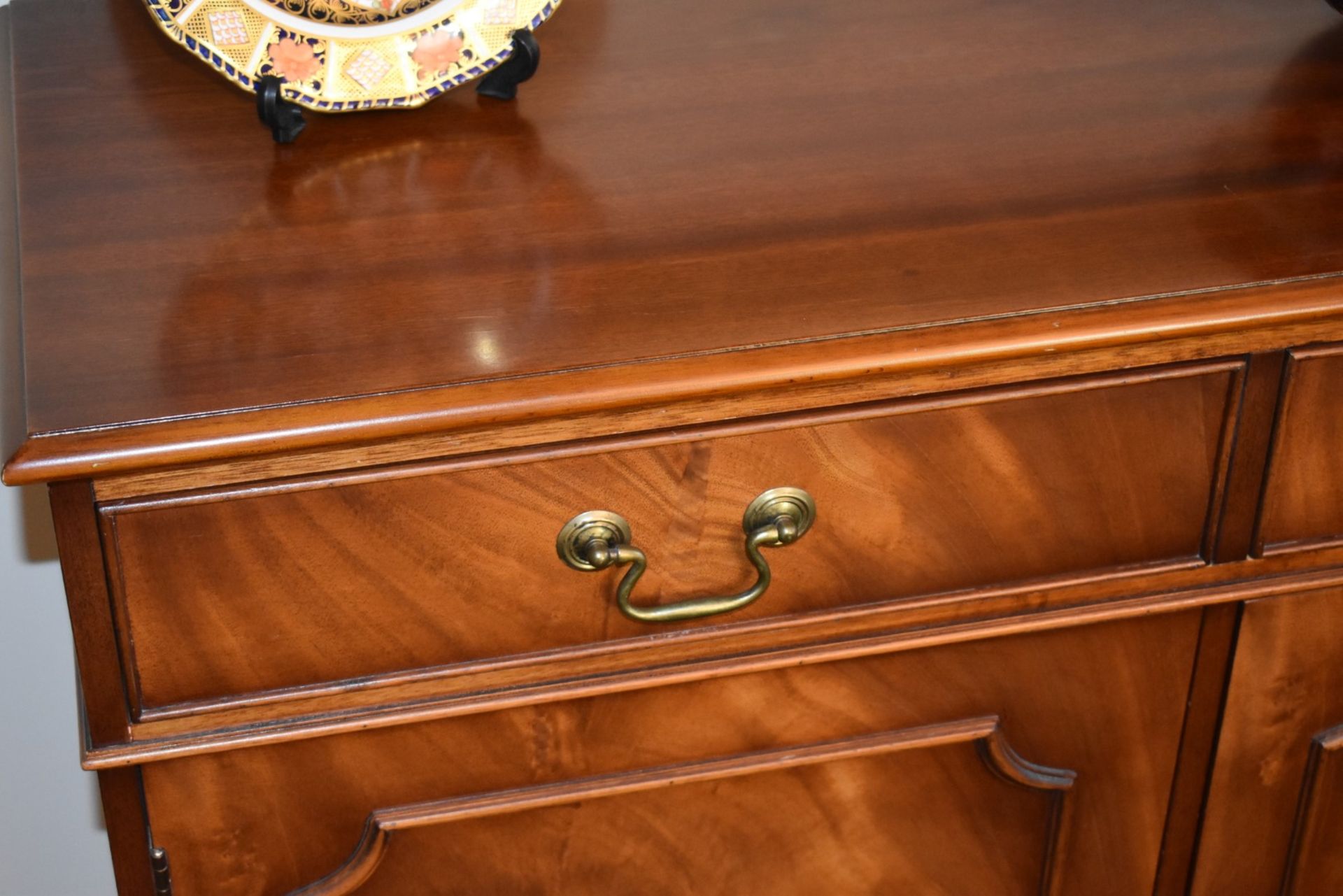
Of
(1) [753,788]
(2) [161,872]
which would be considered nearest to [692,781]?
(1) [753,788]

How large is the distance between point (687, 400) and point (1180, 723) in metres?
0.34

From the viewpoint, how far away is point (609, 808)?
2.30 feet

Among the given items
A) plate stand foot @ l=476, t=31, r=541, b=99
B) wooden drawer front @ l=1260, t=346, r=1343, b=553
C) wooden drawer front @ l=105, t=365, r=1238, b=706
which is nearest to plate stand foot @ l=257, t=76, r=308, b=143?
plate stand foot @ l=476, t=31, r=541, b=99

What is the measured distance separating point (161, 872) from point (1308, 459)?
0.56 meters

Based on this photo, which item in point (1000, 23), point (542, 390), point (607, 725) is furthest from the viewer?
point (1000, 23)

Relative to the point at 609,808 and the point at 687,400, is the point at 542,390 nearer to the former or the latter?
the point at 687,400

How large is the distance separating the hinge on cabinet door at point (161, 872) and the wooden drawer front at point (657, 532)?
0.29 ft

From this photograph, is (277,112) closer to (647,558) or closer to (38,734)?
(647,558)

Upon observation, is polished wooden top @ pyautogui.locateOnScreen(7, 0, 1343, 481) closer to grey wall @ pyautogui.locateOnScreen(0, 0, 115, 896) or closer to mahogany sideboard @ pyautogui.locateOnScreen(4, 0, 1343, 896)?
mahogany sideboard @ pyautogui.locateOnScreen(4, 0, 1343, 896)

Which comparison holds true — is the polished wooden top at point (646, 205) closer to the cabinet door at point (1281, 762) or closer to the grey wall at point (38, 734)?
the cabinet door at point (1281, 762)

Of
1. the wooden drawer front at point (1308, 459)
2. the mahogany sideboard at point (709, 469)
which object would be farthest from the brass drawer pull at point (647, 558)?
the wooden drawer front at point (1308, 459)

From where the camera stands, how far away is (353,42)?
0.75 metres

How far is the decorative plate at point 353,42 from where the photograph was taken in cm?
73

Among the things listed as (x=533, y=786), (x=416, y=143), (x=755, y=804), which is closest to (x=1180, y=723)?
(x=755, y=804)
